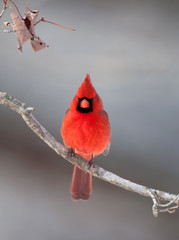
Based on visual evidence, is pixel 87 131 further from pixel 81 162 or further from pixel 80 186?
pixel 80 186

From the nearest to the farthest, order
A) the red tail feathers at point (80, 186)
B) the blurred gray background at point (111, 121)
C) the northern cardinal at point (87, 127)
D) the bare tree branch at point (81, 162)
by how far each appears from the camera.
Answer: the bare tree branch at point (81, 162)
the northern cardinal at point (87, 127)
the red tail feathers at point (80, 186)
the blurred gray background at point (111, 121)

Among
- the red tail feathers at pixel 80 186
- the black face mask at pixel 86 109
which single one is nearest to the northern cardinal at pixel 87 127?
the black face mask at pixel 86 109

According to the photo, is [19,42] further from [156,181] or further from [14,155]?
[14,155]

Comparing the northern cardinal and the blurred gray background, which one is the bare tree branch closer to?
the northern cardinal

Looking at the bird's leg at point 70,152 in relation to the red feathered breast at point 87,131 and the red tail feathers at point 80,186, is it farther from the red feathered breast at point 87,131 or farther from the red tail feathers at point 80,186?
the red tail feathers at point 80,186

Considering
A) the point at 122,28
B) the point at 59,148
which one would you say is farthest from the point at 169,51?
the point at 59,148

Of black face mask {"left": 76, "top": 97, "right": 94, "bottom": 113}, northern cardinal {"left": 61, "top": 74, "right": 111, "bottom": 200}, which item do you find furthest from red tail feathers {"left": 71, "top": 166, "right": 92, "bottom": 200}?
black face mask {"left": 76, "top": 97, "right": 94, "bottom": 113}
